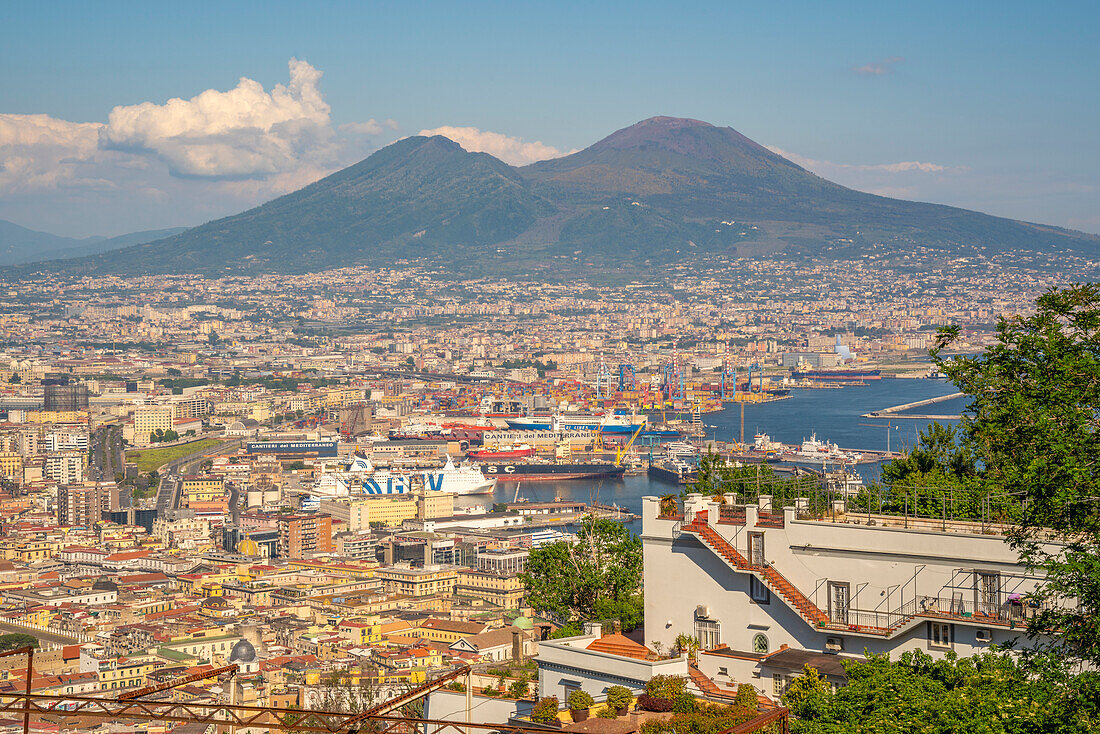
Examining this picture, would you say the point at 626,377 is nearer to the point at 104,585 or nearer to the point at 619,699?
the point at 104,585

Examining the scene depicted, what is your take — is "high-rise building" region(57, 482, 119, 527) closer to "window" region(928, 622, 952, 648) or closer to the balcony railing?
the balcony railing

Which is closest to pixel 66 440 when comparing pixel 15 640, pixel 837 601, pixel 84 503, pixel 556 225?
pixel 84 503

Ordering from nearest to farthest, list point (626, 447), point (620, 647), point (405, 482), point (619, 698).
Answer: point (619, 698) → point (620, 647) → point (405, 482) → point (626, 447)

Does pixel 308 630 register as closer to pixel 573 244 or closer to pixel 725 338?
pixel 725 338

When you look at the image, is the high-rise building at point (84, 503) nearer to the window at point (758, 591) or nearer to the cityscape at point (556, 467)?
the cityscape at point (556, 467)

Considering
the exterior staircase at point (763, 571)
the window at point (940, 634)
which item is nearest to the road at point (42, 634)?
the exterior staircase at point (763, 571)

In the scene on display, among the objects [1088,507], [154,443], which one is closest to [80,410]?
[154,443]
